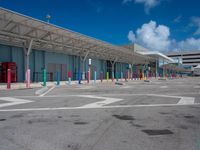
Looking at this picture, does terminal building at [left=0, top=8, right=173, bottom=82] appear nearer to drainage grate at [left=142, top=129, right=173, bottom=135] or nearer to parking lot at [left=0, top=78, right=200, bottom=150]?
parking lot at [left=0, top=78, right=200, bottom=150]

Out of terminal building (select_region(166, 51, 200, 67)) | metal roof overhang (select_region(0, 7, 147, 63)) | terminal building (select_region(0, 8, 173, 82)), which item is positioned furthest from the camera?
terminal building (select_region(166, 51, 200, 67))

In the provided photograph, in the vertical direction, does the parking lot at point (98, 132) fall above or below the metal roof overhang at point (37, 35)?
below

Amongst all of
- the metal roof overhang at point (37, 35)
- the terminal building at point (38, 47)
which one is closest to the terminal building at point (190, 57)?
the terminal building at point (38, 47)

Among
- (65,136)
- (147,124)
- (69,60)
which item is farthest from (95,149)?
(69,60)

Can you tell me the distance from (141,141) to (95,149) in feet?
2.86

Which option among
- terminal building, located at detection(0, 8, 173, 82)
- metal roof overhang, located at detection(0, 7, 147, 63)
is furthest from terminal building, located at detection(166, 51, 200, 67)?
metal roof overhang, located at detection(0, 7, 147, 63)

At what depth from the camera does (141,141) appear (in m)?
3.37

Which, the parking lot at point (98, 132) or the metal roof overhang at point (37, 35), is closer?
the parking lot at point (98, 132)

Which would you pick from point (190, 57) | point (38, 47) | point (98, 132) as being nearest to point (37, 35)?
point (38, 47)

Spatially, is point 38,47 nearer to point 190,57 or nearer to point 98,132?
point 98,132

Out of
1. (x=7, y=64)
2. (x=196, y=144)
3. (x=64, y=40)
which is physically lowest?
(x=196, y=144)

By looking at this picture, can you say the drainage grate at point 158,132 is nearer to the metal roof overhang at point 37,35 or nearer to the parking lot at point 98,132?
the parking lot at point 98,132

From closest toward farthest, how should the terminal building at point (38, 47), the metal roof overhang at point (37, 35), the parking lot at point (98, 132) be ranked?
1. the parking lot at point (98, 132)
2. the metal roof overhang at point (37, 35)
3. the terminal building at point (38, 47)

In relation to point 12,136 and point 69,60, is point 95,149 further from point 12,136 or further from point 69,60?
point 69,60
